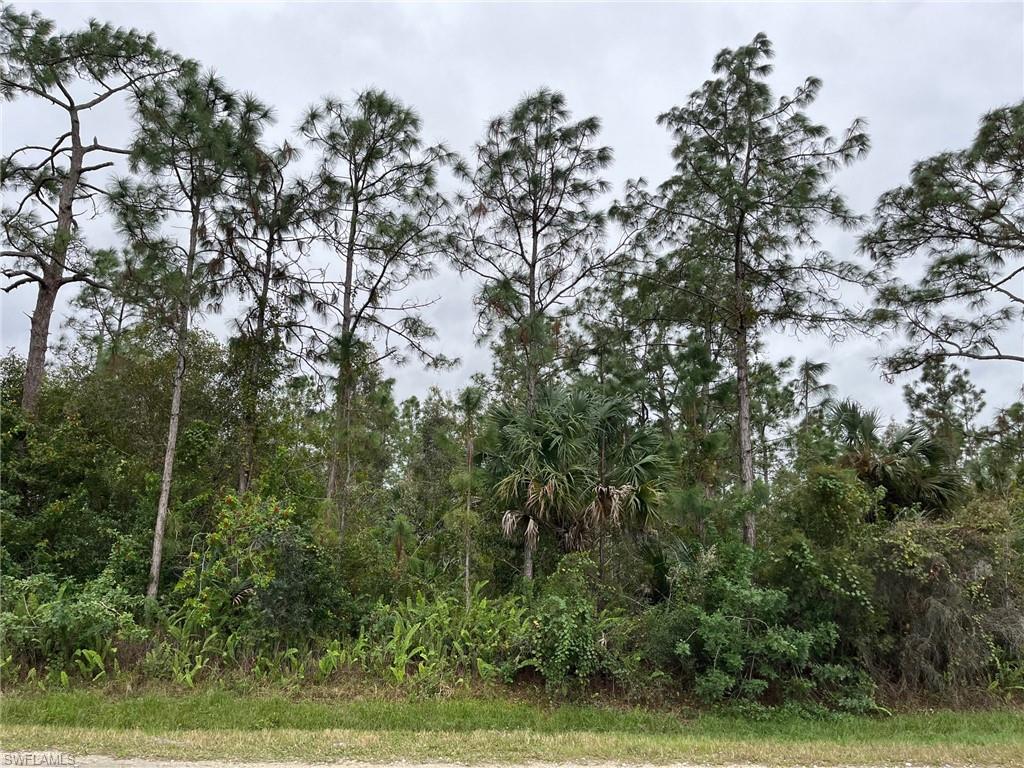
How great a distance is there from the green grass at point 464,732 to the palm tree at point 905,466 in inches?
142

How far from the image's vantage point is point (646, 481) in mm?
11656

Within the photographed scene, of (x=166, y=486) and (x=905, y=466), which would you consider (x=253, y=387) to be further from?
(x=905, y=466)

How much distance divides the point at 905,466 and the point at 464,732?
8919 mm

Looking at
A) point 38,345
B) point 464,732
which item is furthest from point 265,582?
point 38,345

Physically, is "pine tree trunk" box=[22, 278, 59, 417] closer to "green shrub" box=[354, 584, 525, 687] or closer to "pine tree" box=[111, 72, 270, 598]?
"pine tree" box=[111, 72, 270, 598]

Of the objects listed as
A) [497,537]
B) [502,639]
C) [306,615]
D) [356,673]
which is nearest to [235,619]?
[306,615]

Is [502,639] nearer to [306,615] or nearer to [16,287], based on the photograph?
[306,615]

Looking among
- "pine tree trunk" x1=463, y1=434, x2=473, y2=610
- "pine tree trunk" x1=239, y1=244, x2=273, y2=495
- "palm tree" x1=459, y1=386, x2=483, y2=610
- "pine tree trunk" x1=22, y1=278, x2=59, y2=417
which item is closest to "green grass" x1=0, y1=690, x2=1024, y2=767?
"pine tree trunk" x1=463, y1=434, x2=473, y2=610

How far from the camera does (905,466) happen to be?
11.3 meters

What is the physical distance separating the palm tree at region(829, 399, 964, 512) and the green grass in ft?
11.9

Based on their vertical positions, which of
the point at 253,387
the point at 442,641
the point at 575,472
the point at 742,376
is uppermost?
the point at 742,376

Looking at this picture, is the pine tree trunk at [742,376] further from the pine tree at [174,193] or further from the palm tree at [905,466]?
the pine tree at [174,193]

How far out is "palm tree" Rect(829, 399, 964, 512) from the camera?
36.7ft

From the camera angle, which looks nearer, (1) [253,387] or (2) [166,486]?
(2) [166,486]
